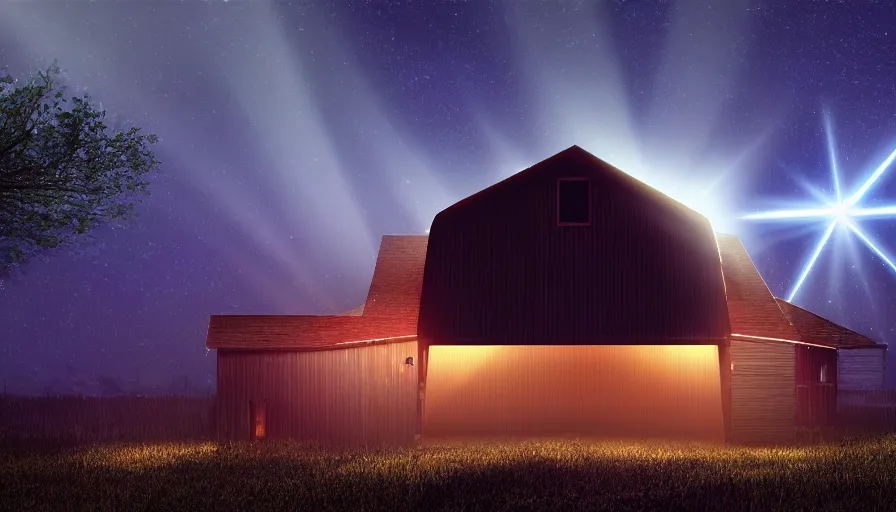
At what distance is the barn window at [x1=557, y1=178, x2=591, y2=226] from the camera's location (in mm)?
29406

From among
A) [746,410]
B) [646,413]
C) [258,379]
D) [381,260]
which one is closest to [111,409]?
[381,260]

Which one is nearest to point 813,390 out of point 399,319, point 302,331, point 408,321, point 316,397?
point 408,321

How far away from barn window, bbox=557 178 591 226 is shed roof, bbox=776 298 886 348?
475 inches

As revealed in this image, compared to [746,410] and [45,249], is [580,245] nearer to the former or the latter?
[746,410]

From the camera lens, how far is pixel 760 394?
1136 inches

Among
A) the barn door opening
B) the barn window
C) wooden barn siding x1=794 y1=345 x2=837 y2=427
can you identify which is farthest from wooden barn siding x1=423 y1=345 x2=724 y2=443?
the barn door opening

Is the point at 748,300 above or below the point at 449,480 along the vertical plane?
above

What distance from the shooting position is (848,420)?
38312 millimetres

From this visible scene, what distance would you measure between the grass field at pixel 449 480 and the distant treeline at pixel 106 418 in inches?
221

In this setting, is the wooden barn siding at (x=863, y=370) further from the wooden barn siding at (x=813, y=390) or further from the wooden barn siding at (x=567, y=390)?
the wooden barn siding at (x=567, y=390)

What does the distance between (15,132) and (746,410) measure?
76.1ft

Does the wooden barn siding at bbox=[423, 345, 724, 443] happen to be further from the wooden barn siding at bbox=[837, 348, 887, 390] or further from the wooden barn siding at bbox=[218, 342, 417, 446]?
the wooden barn siding at bbox=[837, 348, 887, 390]

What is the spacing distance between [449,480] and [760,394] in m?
13.8

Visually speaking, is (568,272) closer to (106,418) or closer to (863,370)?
(106,418)
